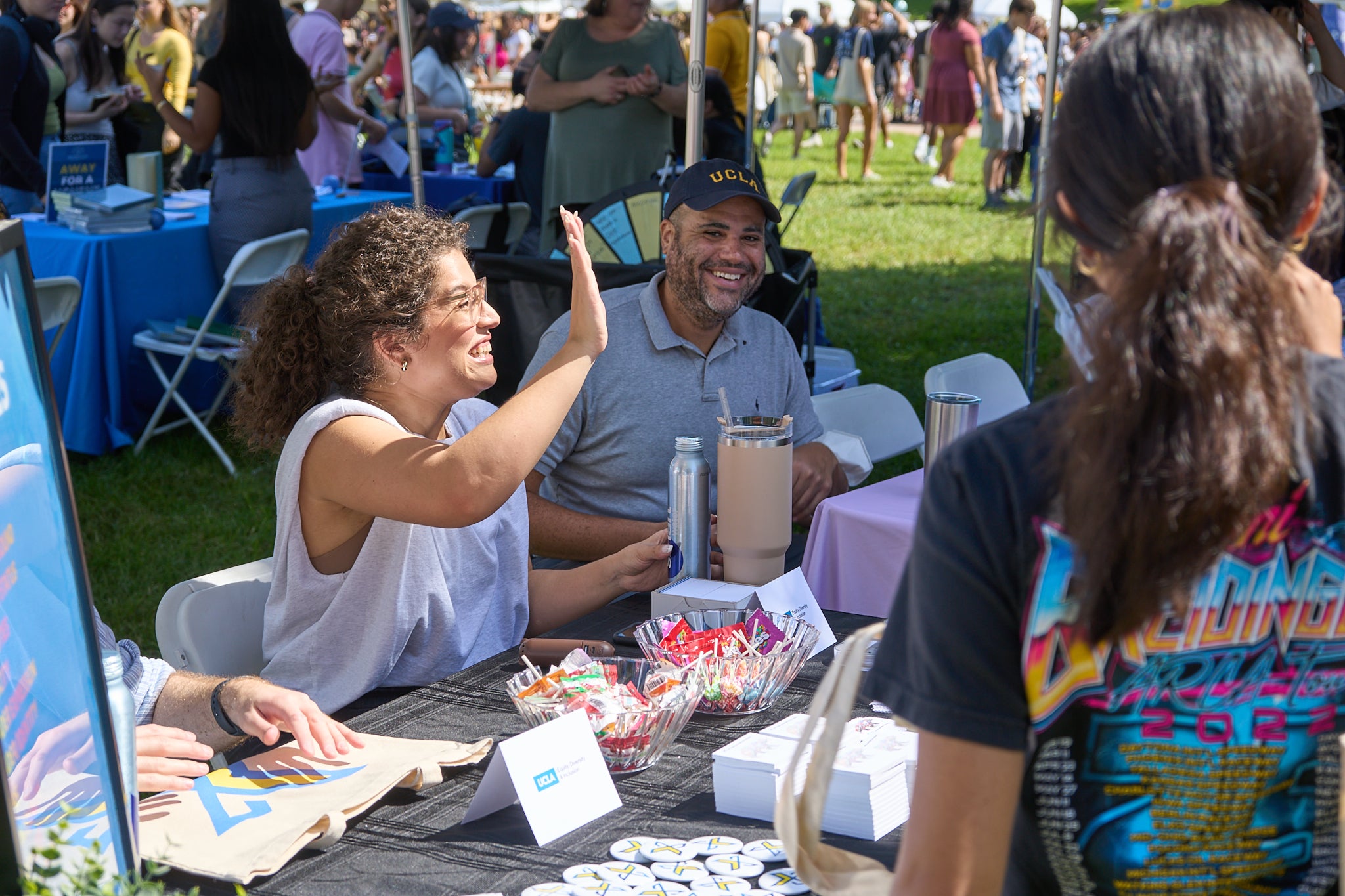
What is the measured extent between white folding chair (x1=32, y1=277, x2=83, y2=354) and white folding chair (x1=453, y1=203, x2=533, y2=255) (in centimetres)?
162

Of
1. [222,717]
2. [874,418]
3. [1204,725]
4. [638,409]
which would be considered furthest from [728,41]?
[1204,725]

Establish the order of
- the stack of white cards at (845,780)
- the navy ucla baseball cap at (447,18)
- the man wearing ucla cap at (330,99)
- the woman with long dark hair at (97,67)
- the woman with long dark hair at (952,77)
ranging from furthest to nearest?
→ the woman with long dark hair at (952,77) < the navy ucla baseball cap at (447,18) < the woman with long dark hair at (97,67) < the man wearing ucla cap at (330,99) < the stack of white cards at (845,780)

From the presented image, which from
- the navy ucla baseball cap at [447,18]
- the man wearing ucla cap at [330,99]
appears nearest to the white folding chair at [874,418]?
the man wearing ucla cap at [330,99]

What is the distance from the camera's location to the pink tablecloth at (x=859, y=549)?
234cm

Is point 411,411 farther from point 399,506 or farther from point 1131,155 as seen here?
point 1131,155

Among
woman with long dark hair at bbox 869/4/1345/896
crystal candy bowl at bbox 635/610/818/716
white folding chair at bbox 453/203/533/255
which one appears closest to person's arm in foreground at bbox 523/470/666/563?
crystal candy bowl at bbox 635/610/818/716

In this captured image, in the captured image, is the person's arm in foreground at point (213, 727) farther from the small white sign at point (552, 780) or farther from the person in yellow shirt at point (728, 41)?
the person in yellow shirt at point (728, 41)

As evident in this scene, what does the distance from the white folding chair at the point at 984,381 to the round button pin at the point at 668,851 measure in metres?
2.09

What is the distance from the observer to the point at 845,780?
1.27 metres

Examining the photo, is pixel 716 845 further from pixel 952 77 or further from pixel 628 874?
pixel 952 77

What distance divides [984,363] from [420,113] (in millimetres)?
5809

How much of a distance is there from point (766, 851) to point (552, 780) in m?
0.23

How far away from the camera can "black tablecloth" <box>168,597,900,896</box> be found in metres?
1.19

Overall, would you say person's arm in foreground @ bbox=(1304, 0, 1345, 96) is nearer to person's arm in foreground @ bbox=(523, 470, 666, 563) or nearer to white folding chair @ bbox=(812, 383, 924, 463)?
white folding chair @ bbox=(812, 383, 924, 463)
